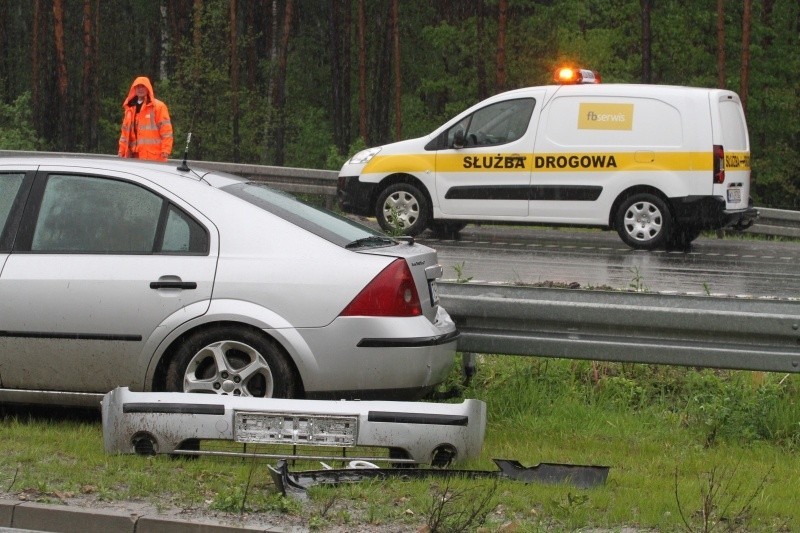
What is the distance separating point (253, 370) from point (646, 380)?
2.72 meters

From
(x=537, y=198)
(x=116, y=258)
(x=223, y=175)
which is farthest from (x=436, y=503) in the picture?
(x=537, y=198)

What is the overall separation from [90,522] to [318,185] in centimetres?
1765

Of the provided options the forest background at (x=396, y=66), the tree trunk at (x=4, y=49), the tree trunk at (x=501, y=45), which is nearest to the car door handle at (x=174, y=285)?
the forest background at (x=396, y=66)

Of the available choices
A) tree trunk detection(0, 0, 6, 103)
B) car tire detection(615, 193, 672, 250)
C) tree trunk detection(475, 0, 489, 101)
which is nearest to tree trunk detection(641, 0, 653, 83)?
tree trunk detection(475, 0, 489, 101)

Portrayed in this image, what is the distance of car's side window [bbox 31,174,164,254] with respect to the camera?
719cm

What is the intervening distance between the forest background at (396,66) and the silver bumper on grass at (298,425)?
25.8 metres

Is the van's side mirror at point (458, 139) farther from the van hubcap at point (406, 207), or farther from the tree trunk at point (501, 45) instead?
the tree trunk at point (501, 45)

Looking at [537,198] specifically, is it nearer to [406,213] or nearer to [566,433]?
[406,213]

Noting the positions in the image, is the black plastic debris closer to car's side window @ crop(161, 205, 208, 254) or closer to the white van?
car's side window @ crop(161, 205, 208, 254)

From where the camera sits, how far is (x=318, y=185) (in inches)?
898

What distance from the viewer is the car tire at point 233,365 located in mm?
6863

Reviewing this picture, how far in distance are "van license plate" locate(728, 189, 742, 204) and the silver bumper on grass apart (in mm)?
11255

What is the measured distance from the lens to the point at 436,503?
18.2ft

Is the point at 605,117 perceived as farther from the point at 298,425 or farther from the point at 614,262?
the point at 298,425
